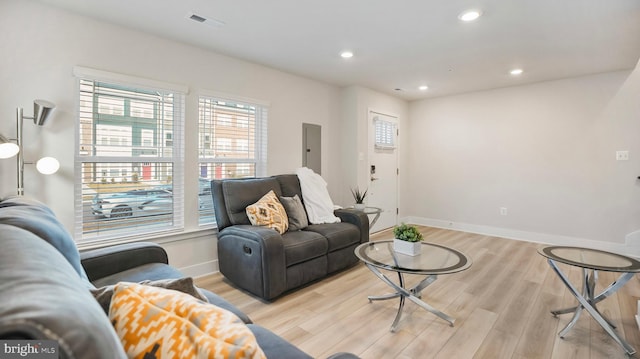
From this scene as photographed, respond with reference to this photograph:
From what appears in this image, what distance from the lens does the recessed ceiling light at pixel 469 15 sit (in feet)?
7.90

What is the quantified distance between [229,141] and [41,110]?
1.66 metres

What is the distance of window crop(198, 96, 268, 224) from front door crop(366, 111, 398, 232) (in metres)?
1.94

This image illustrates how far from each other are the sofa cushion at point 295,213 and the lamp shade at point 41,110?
203 centimetres

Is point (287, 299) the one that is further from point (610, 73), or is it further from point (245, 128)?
point (610, 73)

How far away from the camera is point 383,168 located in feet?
17.5

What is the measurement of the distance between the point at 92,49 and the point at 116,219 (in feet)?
4.77

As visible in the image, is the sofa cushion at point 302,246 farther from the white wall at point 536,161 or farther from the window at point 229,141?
the white wall at point 536,161

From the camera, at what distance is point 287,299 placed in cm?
266

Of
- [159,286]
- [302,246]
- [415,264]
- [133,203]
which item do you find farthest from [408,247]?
[133,203]

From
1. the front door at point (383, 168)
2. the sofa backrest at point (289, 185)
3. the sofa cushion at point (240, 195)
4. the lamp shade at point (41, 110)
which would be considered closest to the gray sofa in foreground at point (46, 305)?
the lamp shade at point (41, 110)

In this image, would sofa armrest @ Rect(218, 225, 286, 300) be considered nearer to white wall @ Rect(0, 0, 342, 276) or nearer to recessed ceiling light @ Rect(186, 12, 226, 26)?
white wall @ Rect(0, 0, 342, 276)

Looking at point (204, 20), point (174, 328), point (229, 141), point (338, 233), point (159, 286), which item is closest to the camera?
point (174, 328)

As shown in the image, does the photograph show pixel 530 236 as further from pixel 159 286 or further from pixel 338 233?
pixel 159 286

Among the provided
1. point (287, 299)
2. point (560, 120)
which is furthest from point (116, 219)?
point (560, 120)
